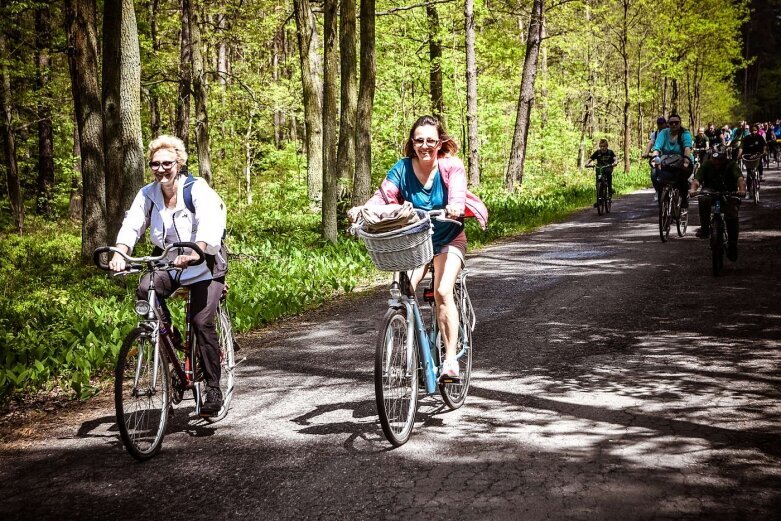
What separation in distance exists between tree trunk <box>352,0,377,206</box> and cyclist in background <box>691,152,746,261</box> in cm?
751

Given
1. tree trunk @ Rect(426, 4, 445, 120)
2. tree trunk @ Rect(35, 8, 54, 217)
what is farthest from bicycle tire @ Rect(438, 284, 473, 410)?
tree trunk @ Rect(426, 4, 445, 120)

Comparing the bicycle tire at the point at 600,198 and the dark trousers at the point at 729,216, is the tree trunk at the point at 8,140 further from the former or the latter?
the dark trousers at the point at 729,216

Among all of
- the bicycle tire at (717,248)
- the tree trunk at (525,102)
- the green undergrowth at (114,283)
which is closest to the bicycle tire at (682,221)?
the green undergrowth at (114,283)

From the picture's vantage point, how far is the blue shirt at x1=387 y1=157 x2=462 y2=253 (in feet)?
17.3

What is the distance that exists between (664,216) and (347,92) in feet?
24.1

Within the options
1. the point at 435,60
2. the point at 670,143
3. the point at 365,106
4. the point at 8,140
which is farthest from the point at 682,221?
the point at 8,140

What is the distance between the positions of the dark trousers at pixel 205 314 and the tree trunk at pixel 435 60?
22137 mm

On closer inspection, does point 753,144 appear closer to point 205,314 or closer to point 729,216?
point 729,216

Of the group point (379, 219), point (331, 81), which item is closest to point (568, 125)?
point (331, 81)

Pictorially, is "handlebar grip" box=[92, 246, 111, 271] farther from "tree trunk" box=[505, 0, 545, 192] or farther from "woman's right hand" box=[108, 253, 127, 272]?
"tree trunk" box=[505, 0, 545, 192]

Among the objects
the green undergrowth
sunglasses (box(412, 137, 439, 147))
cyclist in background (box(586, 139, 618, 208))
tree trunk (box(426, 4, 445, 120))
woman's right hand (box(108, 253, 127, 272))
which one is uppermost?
tree trunk (box(426, 4, 445, 120))

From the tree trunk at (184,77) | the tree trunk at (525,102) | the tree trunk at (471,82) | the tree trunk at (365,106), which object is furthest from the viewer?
the tree trunk at (525,102)

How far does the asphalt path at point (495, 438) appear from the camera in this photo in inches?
158

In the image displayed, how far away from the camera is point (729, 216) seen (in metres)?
11.2
